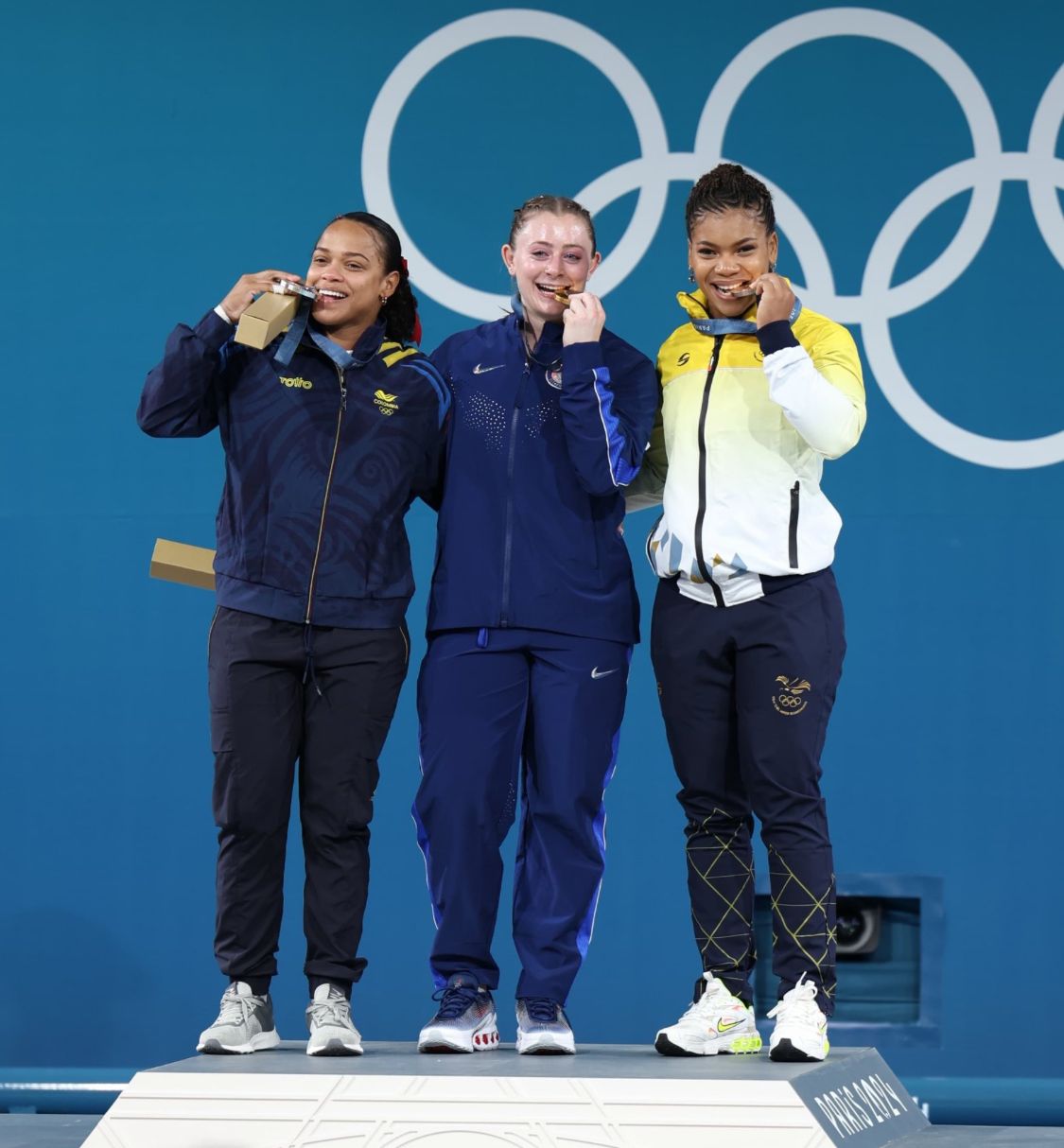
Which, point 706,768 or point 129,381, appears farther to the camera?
point 129,381

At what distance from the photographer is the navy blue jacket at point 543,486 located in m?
2.79

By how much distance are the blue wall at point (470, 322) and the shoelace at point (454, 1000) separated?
131cm

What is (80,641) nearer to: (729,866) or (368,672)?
(368,672)

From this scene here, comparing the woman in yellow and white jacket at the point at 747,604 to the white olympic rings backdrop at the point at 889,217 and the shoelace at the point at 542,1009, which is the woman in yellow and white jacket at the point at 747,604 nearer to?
the shoelace at the point at 542,1009

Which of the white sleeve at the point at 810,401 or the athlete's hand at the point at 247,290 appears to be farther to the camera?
the athlete's hand at the point at 247,290

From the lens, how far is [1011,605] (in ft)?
13.5

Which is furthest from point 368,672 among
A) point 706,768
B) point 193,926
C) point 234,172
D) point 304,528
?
point 234,172

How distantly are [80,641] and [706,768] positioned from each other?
6.75 feet

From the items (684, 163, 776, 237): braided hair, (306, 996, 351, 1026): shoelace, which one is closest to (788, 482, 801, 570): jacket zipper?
(684, 163, 776, 237): braided hair

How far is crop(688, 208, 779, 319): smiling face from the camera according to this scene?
112 inches

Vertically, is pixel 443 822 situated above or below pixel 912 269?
below

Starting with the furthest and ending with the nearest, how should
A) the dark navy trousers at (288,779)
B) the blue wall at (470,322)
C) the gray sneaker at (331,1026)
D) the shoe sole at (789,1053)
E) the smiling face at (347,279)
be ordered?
the blue wall at (470,322)
the smiling face at (347,279)
the dark navy trousers at (288,779)
the gray sneaker at (331,1026)
the shoe sole at (789,1053)

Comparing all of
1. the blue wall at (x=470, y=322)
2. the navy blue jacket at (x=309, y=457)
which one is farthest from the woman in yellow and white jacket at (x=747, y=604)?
the blue wall at (x=470, y=322)

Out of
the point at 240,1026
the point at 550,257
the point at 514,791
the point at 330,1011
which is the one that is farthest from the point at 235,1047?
the point at 550,257
